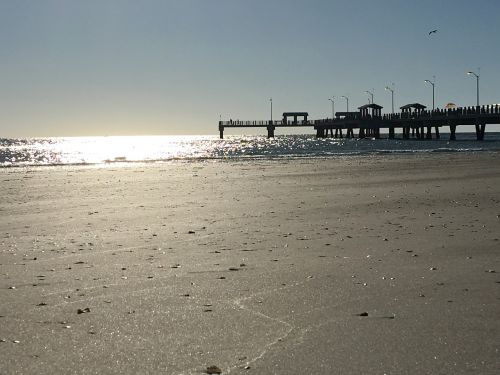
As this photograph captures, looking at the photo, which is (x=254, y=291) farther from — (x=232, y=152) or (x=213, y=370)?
(x=232, y=152)

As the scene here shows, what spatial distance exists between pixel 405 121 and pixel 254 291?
104153mm

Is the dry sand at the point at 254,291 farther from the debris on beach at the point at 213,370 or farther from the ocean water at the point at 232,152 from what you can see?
the ocean water at the point at 232,152

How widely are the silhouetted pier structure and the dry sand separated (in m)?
70.8

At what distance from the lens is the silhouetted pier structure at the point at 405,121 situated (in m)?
80.8

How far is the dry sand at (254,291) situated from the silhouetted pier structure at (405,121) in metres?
70.8

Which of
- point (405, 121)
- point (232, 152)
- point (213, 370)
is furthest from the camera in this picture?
point (405, 121)

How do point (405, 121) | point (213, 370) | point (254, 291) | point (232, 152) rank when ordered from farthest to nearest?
1. point (405, 121)
2. point (232, 152)
3. point (254, 291)
4. point (213, 370)

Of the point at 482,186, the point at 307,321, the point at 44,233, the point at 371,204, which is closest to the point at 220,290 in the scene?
the point at 307,321

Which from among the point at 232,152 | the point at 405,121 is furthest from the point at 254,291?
the point at 405,121

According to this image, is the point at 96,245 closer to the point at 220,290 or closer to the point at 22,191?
the point at 220,290

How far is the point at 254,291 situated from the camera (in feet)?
20.2

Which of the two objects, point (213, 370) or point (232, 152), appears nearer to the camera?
point (213, 370)

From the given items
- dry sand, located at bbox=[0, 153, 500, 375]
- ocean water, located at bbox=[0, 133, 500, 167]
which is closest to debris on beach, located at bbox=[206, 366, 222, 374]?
dry sand, located at bbox=[0, 153, 500, 375]

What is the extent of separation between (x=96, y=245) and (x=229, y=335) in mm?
4735
